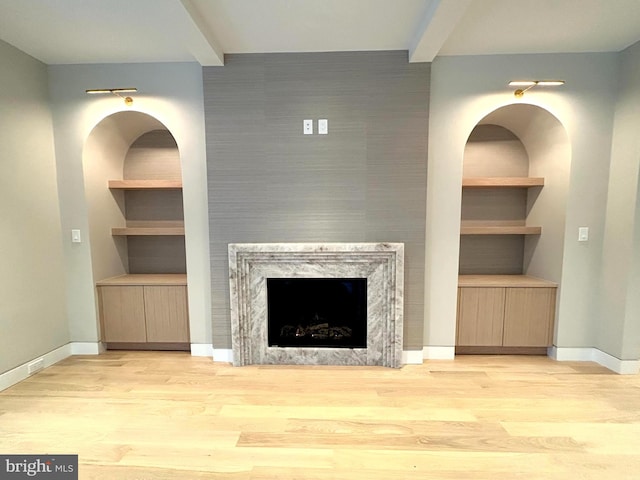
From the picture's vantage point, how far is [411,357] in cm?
283

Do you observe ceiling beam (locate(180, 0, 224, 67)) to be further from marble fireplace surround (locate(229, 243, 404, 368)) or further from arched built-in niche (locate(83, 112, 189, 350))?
marble fireplace surround (locate(229, 243, 404, 368))

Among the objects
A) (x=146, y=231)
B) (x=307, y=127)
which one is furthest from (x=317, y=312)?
(x=146, y=231)

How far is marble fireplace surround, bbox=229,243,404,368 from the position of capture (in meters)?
2.70

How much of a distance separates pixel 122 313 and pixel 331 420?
7.79 ft

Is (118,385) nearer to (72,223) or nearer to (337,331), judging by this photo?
(72,223)

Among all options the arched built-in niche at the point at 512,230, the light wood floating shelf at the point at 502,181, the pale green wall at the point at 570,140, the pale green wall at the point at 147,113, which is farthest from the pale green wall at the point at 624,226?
the pale green wall at the point at 147,113

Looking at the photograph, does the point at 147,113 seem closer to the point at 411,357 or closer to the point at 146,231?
the point at 146,231

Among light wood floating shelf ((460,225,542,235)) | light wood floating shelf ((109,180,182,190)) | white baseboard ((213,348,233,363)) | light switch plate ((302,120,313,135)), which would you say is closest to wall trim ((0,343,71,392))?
white baseboard ((213,348,233,363))

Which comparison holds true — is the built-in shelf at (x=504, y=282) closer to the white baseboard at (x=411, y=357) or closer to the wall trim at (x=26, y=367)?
the white baseboard at (x=411, y=357)

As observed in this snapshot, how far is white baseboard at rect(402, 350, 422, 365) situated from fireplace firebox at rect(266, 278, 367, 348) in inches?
16.1

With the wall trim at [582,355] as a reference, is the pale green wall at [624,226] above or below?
above

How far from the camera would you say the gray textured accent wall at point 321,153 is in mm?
2613

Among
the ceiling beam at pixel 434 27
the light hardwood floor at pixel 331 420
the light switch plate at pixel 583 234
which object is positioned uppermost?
the ceiling beam at pixel 434 27

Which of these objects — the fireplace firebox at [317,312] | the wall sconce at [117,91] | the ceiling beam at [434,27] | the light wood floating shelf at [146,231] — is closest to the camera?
the ceiling beam at [434,27]
